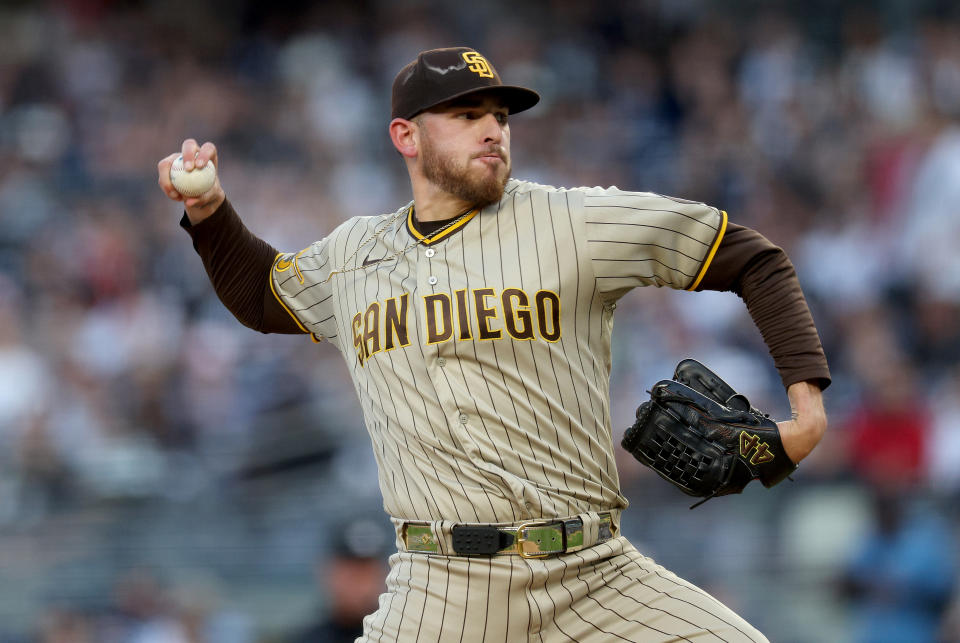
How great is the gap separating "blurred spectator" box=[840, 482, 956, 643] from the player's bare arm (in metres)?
4.06

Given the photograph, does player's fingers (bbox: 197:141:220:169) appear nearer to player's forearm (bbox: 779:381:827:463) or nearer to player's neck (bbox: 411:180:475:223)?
player's neck (bbox: 411:180:475:223)

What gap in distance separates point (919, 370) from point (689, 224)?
4.37 metres

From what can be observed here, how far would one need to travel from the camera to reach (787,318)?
10.1ft

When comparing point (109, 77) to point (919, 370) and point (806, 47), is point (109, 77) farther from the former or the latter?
point (919, 370)

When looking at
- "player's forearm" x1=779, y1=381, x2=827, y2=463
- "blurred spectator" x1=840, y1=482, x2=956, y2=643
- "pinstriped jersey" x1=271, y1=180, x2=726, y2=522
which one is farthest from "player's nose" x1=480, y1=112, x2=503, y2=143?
"blurred spectator" x1=840, y1=482, x2=956, y2=643

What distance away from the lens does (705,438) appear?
3.12m

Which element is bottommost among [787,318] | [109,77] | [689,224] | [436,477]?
[436,477]

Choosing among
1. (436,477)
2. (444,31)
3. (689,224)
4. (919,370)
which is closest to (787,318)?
(689,224)

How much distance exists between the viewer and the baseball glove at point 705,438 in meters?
3.07

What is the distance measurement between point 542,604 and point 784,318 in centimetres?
94

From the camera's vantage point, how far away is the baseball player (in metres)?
3.05

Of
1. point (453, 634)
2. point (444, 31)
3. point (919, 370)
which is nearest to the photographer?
point (453, 634)

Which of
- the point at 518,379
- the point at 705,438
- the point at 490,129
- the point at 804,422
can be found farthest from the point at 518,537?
the point at 490,129

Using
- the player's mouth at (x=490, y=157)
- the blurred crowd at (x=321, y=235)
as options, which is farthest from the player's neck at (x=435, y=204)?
the blurred crowd at (x=321, y=235)
